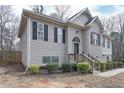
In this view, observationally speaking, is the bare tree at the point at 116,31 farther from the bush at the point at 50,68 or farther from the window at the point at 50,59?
the bush at the point at 50,68

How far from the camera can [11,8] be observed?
110ft

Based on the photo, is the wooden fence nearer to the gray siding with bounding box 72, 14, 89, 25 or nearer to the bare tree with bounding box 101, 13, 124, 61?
the gray siding with bounding box 72, 14, 89, 25

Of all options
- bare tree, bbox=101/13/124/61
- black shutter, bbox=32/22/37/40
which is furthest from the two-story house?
bare tree, bbox=101/13/124/61

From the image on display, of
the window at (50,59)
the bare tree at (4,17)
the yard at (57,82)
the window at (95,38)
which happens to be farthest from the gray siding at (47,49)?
the bare tree at (4,17)

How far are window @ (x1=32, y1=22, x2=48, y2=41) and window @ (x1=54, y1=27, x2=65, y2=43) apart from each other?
1187mm

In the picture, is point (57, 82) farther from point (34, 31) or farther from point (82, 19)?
point (82, 19)

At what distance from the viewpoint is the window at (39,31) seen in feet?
47.6

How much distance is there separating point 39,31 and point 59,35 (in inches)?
102

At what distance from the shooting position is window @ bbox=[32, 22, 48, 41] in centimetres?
1452

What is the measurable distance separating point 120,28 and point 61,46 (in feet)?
109

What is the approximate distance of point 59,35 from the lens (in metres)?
16.7

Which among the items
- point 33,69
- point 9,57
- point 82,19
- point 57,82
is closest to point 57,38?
point 33,69
